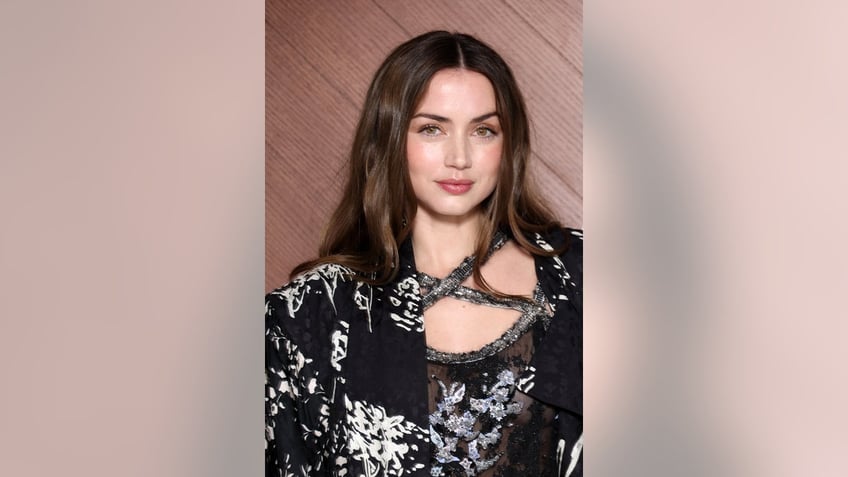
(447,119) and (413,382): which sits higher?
(447,119)

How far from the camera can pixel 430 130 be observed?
90cm

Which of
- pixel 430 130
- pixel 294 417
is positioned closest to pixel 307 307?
pixel 294 417

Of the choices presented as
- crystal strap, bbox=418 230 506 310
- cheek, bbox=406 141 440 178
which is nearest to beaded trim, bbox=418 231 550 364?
crystal strap, bbox=418 230 506 310

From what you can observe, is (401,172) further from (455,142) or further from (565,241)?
(565,241)

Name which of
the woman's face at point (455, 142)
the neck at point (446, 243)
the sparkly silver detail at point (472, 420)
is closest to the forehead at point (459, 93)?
the woman's face at point (455, 142)

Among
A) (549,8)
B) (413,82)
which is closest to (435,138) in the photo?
(413,82)

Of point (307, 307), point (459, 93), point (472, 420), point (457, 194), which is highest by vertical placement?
point (459, 93)

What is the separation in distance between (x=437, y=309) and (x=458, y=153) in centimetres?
17

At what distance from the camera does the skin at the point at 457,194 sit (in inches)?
34.8

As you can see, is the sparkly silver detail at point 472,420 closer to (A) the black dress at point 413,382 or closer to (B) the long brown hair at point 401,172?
(A) the black dress at point 413,382

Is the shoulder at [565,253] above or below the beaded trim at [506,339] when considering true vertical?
above
